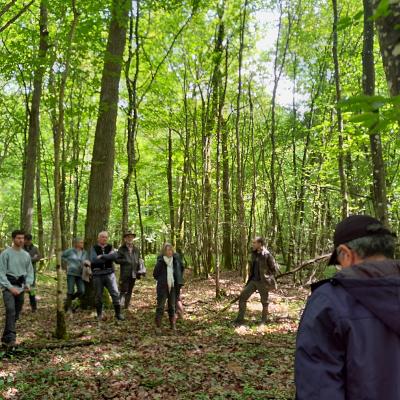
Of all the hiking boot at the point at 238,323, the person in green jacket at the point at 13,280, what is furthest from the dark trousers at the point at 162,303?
the person in green jacket at the point at 13,280

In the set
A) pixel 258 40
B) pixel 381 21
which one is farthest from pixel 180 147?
pixel 381 21

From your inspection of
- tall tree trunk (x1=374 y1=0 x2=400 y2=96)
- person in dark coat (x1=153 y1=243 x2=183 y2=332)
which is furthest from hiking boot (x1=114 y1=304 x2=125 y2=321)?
tall tree trunk (x1=374 y1=0 x2=400 y2=96)

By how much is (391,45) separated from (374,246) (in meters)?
1.98

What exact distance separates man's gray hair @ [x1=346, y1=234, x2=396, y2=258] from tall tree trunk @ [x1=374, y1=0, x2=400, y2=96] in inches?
66.6

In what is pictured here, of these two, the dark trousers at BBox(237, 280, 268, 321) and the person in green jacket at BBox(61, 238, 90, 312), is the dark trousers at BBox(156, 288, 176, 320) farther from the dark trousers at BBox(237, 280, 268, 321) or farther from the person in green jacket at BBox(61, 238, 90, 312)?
the person in green jacket at BBox(61, 238, 90, 312)

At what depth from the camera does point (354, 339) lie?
179 cm

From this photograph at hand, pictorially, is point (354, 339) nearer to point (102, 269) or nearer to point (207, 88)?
point (102, 269)

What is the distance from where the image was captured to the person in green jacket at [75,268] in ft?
33.4

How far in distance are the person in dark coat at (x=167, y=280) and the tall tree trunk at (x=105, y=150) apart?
2.18 metres

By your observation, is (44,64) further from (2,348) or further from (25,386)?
(25,386)

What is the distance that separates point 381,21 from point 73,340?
7.37m

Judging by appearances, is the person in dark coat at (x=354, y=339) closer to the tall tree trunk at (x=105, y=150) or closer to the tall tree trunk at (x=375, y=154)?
the tall tree trunk at (x=375, y=154)

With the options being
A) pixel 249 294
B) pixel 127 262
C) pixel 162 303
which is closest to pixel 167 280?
pixel 162 303

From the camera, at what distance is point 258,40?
16312 millimetres
